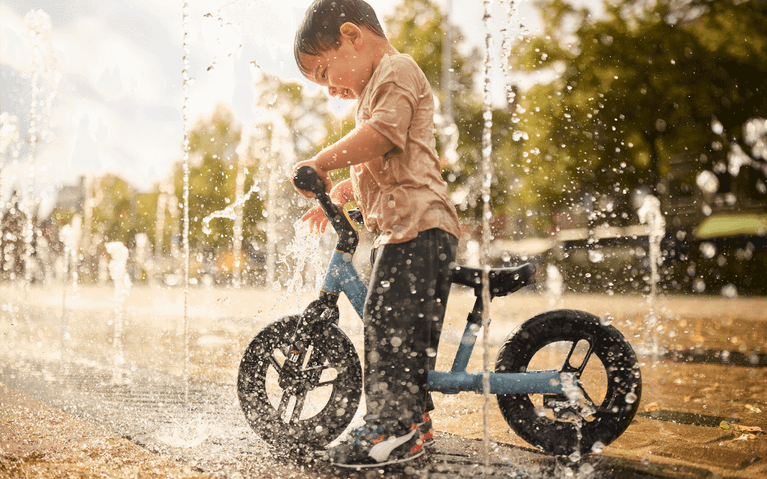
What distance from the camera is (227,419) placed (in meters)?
3.06

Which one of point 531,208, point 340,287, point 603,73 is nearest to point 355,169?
point 340,287

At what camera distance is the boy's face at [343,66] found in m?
2.34

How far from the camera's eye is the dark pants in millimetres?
Answer: 2238

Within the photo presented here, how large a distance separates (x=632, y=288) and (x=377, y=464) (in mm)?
A: 15308

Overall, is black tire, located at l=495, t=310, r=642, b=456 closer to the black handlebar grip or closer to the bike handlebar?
the bike handlebar

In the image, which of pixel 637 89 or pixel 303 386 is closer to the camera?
pixel 303 386

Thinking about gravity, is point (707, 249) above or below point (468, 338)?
above

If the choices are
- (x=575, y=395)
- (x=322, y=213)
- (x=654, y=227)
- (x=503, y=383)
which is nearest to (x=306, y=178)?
(x=322, y=213)

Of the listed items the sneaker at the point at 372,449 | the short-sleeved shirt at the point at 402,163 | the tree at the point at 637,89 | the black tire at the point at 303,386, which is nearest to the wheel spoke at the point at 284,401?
the black tire at the point at 303,386

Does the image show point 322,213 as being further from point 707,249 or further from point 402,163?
point 707,249

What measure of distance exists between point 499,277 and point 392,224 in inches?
17.4

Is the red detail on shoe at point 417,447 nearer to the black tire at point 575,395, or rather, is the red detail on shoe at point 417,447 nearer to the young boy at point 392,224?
the young boy at point 392,224

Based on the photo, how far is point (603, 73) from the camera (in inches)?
538

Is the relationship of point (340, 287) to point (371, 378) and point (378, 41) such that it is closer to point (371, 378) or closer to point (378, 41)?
point (371, 378)
